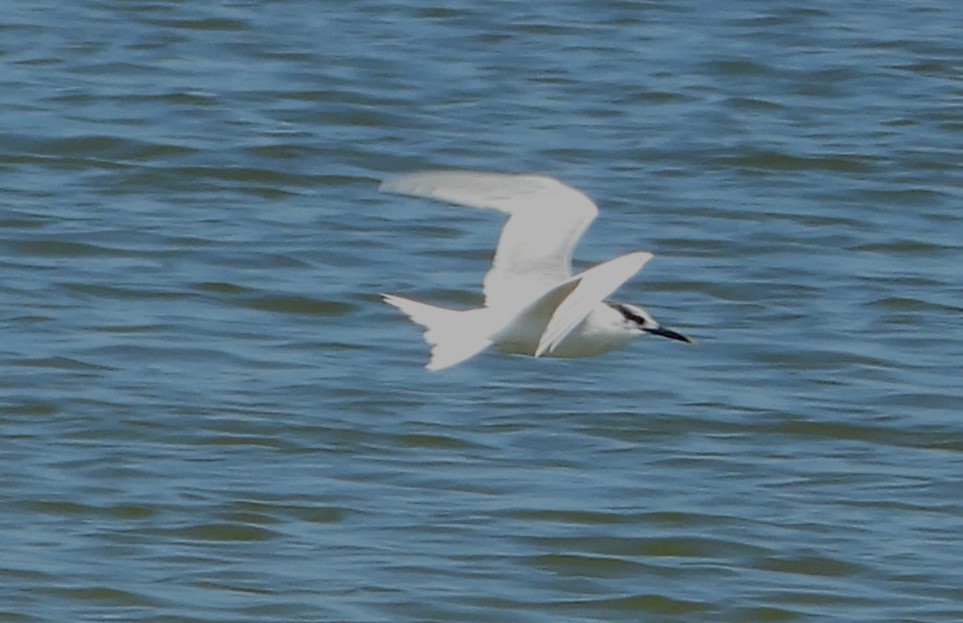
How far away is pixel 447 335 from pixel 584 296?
0.42 m

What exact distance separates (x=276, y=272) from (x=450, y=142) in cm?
246

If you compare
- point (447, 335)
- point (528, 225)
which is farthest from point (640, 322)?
point (447, 335)

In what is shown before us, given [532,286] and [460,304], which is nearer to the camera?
[532,286]

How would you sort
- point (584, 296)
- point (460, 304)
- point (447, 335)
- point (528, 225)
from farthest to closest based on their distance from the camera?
point (460, 304) < point (528, 225) < point (447, 335) < point (584, 296)

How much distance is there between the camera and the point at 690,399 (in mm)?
9641

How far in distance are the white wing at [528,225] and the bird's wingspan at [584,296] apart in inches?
33.9

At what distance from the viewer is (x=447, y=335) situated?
6730 millimetres

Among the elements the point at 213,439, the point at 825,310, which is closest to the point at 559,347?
the point at 213,439

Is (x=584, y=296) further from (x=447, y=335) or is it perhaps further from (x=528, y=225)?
(x=528, y=225)

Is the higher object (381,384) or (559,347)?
(559,347)

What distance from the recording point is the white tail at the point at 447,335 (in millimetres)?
6422

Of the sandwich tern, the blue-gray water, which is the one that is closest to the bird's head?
the sandwich tern

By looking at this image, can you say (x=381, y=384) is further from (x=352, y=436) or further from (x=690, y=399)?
(x=690, y=399)

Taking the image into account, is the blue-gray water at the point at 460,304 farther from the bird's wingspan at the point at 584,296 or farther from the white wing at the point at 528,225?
the bird's wingspan at the point at 584,296
